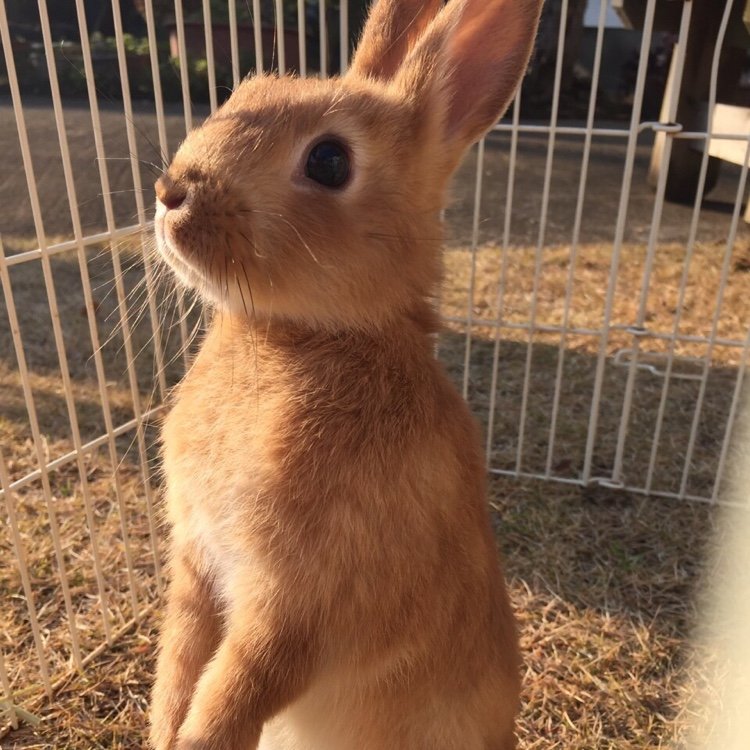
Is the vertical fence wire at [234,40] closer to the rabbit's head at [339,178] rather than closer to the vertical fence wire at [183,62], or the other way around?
the vertical fence wire at [183,62]

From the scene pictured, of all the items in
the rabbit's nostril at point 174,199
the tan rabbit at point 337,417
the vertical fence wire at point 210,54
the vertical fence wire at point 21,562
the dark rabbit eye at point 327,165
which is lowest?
the vertical fence wire at point 21,562

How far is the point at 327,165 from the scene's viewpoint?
1.21m

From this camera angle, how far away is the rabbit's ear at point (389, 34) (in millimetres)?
1504

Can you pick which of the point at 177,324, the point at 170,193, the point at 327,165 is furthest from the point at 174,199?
the point at 177,324

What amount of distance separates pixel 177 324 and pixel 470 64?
36.4 inches

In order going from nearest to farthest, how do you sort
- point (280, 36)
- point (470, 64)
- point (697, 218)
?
point (470, 64), point (280, 36), point (697, 218)

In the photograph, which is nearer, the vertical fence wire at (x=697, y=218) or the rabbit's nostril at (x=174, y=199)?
the rabbit's nostril at (x=174, y=199)

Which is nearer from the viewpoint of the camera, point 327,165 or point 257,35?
point 327,165

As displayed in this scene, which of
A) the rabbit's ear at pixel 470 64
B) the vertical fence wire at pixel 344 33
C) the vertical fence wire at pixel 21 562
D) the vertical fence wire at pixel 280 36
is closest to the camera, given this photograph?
the rabbit's ear at pixel 470 64

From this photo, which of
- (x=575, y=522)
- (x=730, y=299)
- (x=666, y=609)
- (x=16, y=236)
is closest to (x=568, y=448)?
(x=575, y=522)

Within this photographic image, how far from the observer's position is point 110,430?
76.8 inches

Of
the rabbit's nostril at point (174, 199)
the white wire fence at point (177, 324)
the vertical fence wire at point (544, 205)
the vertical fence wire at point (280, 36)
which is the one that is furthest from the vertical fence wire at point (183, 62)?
the vertical fence wire at point (544, 205)

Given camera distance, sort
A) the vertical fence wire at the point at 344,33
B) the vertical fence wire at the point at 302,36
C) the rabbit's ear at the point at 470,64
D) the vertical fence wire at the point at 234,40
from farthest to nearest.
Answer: the vertical fence wire at the point at 344,33 → the vertical fence wire at the point at 302,36 → the vertical fence wire at the point at 234,40 → the rabbit's ear at the point at 470,64

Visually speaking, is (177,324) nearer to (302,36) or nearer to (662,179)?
(302,36)
